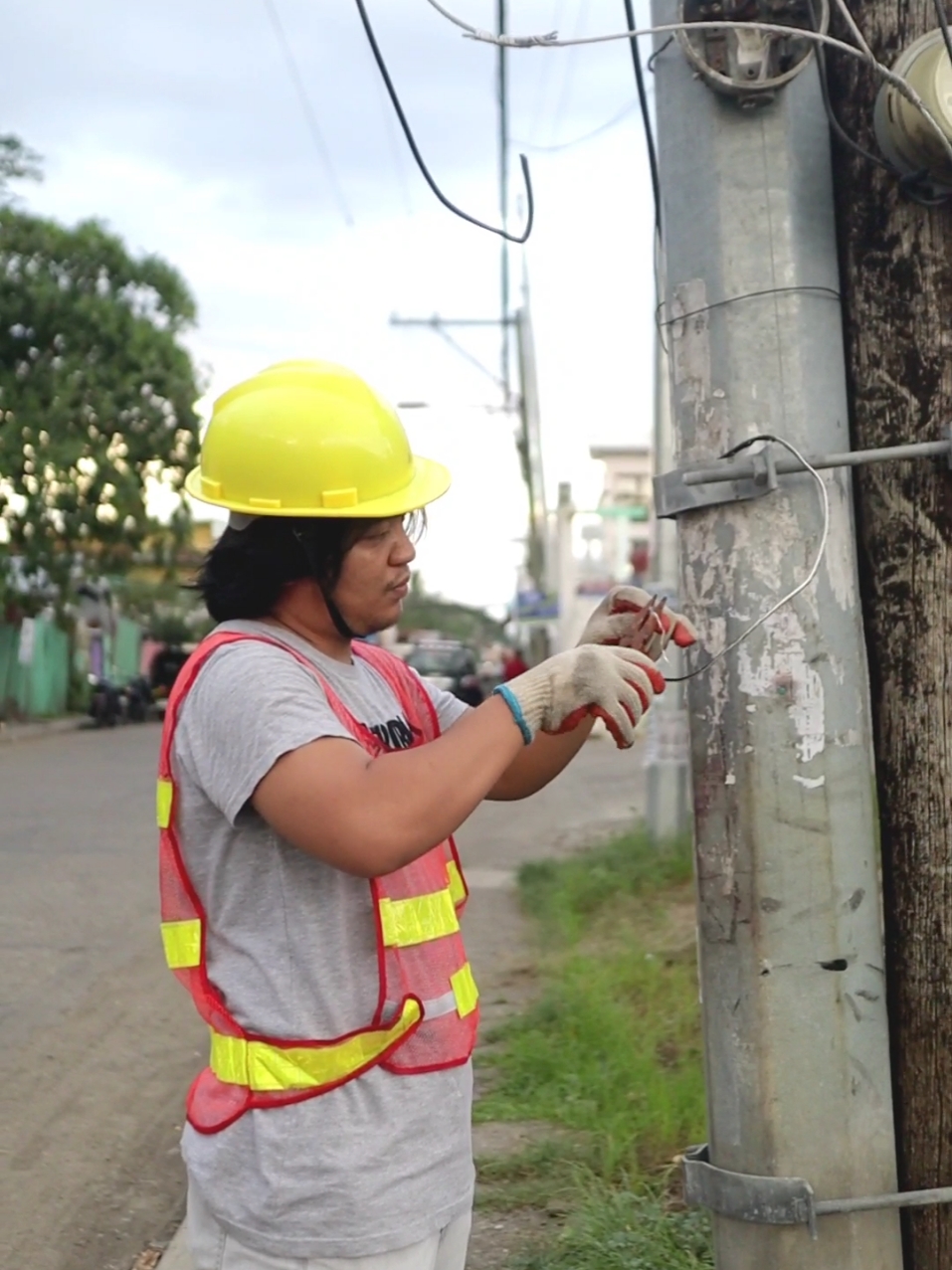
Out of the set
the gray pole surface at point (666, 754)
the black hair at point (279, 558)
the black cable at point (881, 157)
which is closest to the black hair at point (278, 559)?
the black hair at point (279, 558)

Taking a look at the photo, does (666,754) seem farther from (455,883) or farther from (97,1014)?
(455,883)

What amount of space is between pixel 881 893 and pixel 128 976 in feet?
17.4

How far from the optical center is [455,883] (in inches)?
95.3

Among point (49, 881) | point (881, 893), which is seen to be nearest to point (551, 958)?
point (49, 881)

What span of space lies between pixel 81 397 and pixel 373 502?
25.3m

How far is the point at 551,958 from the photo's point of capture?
7.41m

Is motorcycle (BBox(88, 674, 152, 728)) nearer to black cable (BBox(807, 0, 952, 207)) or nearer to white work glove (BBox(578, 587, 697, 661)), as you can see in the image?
white work glove (BBox(578, 587, 697, 661))

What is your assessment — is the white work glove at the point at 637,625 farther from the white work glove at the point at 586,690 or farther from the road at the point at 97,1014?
the road at the point at 97,1014

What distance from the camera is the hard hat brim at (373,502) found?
2246 mm

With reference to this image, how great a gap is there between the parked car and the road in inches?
676

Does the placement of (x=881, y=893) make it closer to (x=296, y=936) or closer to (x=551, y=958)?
(x=296, y=936)

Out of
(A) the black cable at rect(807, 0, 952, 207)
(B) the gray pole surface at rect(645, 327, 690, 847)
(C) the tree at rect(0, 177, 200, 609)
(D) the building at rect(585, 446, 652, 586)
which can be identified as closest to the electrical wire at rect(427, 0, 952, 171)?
(A) the black cable at rect(807, 0, 952, 207)

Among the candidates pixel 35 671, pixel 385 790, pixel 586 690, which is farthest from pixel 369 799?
pixel 35 671

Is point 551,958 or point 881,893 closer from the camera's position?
point 881,893
